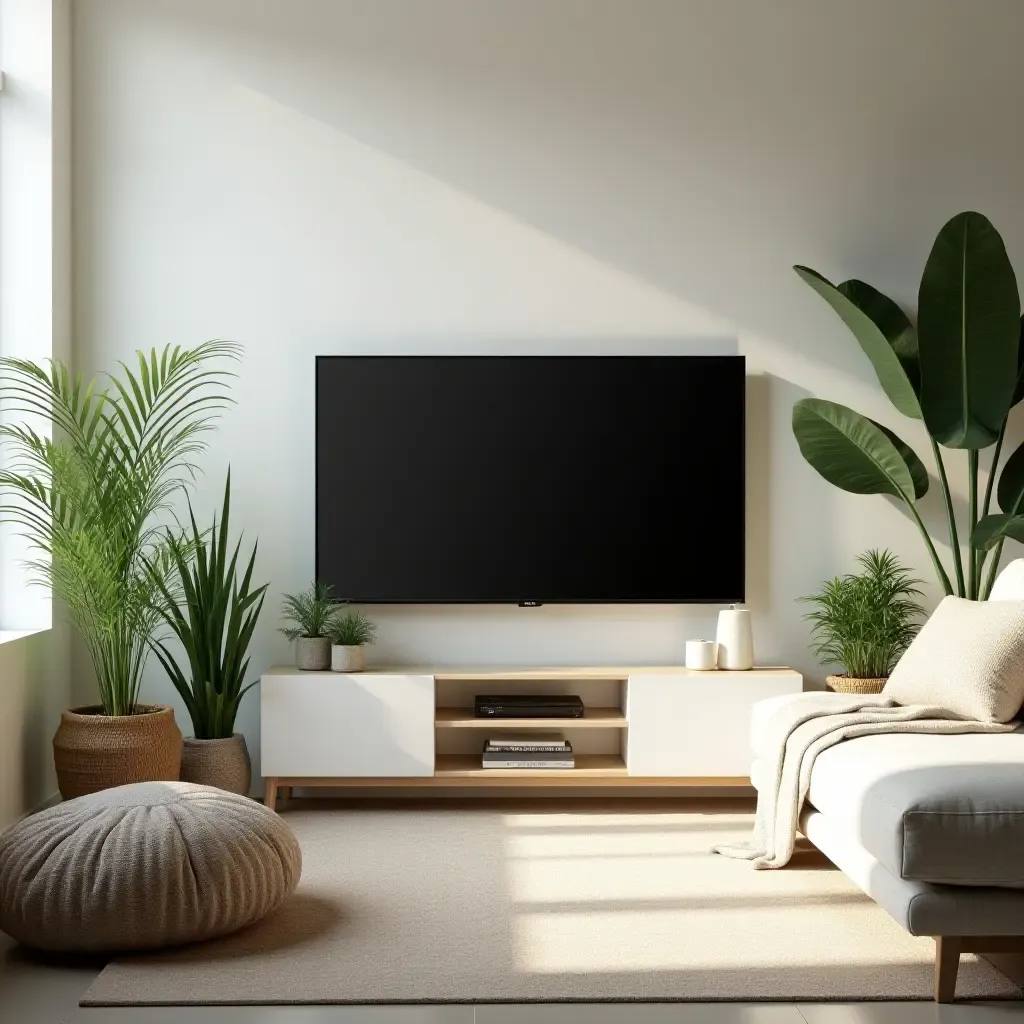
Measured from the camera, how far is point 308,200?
4746 millimetres

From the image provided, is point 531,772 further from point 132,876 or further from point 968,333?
point 968,333

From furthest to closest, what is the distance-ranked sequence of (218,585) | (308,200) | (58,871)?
(308,200), (218,585), (58,871)

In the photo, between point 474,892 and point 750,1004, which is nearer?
point 750,1004

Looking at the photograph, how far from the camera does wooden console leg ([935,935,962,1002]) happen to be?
2.67m

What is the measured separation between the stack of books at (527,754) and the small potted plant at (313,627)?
68 centimetres

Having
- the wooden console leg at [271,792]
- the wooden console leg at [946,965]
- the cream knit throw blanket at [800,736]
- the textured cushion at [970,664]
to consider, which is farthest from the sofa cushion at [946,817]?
the wooden console leg at [271,792]

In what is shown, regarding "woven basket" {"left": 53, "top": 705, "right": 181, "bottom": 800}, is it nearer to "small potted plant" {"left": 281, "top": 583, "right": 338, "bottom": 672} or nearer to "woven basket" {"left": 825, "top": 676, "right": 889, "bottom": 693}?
"small potted plant" {"left": 281, "top": 583, "right": 338, "bottom": 672}

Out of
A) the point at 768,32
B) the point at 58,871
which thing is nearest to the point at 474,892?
the point at 58,871

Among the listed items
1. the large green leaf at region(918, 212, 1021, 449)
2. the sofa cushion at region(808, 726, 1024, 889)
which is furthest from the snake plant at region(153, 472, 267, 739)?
the large green leaf at region(918, 212, 1021, 449)

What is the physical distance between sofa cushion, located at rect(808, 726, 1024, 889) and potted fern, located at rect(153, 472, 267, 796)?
2262mm

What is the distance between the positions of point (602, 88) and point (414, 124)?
73cm

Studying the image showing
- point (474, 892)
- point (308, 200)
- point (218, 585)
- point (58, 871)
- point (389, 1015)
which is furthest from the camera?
point (308, 200)

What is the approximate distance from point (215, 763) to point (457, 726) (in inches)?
33.2

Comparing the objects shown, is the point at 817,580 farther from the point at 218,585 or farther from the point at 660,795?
the point at 218,585
